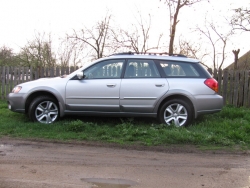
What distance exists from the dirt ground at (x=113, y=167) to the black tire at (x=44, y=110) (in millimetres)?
1274

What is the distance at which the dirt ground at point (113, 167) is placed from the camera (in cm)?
353

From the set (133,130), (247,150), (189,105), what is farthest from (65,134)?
(247,150)

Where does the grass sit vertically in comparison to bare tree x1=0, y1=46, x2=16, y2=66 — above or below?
below

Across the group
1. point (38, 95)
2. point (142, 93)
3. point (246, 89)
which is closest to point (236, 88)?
point (246, 89)

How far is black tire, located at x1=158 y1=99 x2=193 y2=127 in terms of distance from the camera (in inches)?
248

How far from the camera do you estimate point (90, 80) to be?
21.4ft

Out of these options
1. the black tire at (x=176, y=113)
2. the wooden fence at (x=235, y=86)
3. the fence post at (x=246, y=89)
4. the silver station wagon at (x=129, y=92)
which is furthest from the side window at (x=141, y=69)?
the fence post at (x=246, y=89)

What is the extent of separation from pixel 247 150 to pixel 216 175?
1563 mm

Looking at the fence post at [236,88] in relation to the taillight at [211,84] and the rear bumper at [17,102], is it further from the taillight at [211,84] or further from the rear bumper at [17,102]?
the rear bumper at [17,102]

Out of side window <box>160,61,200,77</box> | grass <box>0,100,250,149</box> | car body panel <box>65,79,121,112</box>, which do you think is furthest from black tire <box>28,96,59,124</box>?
side window <box>160,61,200,77</box>

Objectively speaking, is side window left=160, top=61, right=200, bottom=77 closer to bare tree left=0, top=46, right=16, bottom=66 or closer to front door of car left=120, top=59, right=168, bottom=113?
front door of car left=120, top=59, right=168, bottom=113

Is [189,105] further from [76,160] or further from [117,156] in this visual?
[76,160]

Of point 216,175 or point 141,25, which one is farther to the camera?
point 141,25

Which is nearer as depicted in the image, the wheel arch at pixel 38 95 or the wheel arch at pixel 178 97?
the wheel arch at pixel 178 97
